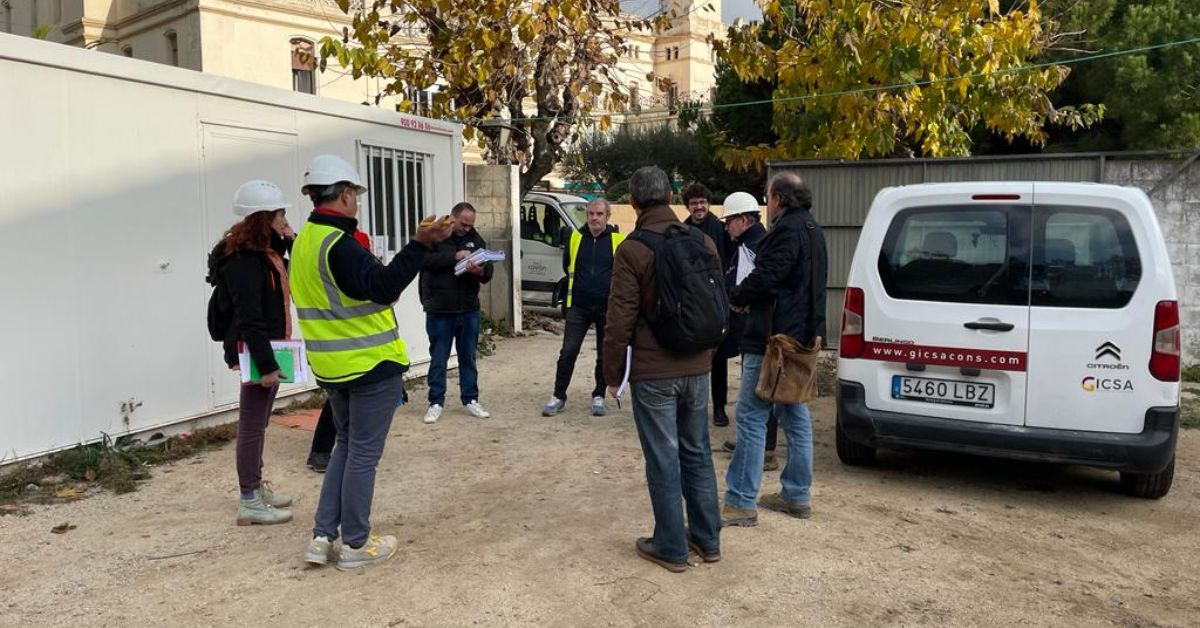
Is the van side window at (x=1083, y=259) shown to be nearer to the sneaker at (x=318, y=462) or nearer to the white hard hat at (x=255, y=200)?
the white hard hat at (x=255, y=200)

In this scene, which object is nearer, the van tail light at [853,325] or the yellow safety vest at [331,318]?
the yellow safety vest at [331,318]

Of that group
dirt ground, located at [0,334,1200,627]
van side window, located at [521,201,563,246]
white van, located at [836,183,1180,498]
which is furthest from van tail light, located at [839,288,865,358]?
van side window, located at [521,201,563,246]

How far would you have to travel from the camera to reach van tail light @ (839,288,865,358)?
17.8 feet

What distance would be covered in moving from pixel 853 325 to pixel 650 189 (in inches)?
75.7

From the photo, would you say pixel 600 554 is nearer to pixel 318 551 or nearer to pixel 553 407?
pixel 318 551

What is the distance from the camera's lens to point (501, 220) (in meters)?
12.3

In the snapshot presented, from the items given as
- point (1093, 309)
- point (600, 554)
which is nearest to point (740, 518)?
point (600, 554)

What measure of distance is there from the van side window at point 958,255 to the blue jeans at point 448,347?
336 cm

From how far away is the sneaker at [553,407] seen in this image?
7.64 metres

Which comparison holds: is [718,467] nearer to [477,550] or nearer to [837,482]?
[837,482]

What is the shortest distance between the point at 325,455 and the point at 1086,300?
4543 mm

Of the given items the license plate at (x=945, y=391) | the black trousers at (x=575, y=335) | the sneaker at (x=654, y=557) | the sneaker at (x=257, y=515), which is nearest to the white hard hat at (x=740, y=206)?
the license plate at (x=945, y=391)

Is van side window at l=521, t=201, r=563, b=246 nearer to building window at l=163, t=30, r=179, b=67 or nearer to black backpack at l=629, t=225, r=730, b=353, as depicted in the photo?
black backpack at l=629, t=225, r=730, b=353

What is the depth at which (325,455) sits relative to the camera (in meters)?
5.95
